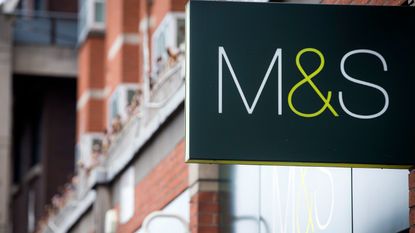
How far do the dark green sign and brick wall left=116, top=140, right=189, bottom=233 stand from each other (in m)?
7.22

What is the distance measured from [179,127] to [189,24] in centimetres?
777

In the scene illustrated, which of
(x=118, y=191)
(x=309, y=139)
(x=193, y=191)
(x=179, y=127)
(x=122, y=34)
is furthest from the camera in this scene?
(x=122, y=34)

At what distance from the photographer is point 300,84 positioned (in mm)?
8039

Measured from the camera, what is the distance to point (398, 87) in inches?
318

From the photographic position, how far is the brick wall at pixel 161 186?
15.7 meters

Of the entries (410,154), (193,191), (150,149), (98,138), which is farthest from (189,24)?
(98,138)

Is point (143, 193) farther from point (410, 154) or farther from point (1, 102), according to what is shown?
point (1, 102)

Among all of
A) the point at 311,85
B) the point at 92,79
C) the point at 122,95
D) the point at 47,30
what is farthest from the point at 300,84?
the point at 47,30

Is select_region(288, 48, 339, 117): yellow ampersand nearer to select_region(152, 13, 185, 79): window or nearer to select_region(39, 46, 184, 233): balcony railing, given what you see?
select_region(39, 46, 184, 233): balcony railing

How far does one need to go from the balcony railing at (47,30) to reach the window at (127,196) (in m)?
14.3

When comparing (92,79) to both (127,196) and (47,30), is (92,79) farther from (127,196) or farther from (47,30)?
(127,196)

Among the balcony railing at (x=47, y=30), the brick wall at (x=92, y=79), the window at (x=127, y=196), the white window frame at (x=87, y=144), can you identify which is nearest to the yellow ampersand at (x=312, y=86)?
the window at (x=127, y=196)

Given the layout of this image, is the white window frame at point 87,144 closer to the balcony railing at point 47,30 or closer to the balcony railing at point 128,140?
the balcony railing at point 128,140

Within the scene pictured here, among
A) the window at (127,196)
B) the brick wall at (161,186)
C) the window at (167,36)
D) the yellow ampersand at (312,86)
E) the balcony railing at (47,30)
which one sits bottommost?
the window at (127,196)
